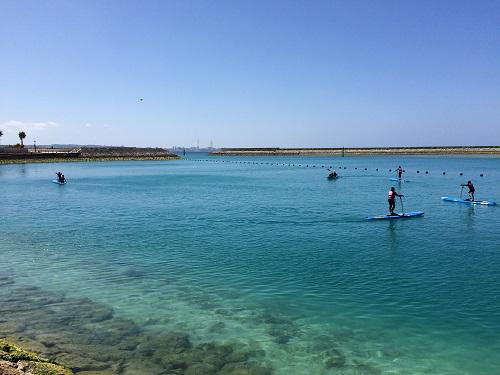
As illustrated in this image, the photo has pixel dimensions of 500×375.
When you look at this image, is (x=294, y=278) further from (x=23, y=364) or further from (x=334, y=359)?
(x=23, y=364)

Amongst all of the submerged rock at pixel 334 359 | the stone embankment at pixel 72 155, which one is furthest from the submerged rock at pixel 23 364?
the stone embankment at pixel 72 155

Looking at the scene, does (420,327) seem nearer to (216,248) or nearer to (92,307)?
(92,307)

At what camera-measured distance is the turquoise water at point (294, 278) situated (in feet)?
38.6

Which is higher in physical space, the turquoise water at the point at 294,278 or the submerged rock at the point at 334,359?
the turquoise water at the point at 294,278

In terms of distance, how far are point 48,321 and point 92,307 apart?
1536mm

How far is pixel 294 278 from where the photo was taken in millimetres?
17672

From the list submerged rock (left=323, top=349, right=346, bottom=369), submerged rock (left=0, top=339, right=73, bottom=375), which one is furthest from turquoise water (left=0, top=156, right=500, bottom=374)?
submerged rock (left=0, top=339, right=73, bottom=375)

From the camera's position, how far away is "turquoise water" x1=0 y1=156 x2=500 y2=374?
11.8 meters

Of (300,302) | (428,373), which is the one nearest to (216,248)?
(300,302)

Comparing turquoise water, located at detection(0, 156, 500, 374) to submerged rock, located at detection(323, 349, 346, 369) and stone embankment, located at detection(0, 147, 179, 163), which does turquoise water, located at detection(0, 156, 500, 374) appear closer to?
submerged rock, located at detection(323, 349, 346, 369)

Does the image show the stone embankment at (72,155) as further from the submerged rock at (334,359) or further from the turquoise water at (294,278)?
the submerged rock at (334,359)

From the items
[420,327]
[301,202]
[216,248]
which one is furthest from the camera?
[301,202]

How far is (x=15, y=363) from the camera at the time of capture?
976 cm

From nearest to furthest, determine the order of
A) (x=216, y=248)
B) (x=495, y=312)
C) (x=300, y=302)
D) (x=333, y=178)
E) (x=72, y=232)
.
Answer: (x=495, y=312), (x=300, y=302), (x=216, y=248), (x=72, y=232), (x=333, y=178)
